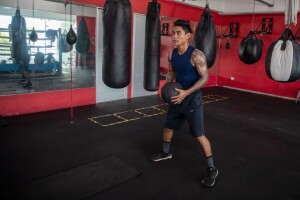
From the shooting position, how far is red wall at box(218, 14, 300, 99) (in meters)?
6.55

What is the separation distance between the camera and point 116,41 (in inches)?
87.9

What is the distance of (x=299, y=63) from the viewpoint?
259cm

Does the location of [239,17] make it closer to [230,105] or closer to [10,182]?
[230,105]

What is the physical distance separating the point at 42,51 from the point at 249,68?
5258 mm

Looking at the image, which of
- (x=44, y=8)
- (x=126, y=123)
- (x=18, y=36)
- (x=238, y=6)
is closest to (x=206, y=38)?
(x=126, y=123)

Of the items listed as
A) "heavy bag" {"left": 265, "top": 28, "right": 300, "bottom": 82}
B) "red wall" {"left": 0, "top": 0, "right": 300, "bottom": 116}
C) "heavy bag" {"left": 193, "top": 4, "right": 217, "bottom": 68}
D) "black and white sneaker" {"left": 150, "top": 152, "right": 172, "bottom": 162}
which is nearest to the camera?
"heavy bag" {"left": 265, "top": 28, "right": 300, "bottom": 82}

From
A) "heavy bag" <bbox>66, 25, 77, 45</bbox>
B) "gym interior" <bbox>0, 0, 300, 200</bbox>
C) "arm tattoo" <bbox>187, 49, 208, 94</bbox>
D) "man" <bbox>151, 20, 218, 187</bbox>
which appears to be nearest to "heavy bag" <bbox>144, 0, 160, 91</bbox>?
"gym interior" <bbox>0, 0, 300, 200</bbox>

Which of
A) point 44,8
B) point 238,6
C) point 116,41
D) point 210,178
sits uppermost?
point 238,6

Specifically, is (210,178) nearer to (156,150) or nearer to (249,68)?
(156,150)

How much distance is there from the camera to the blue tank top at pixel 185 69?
2.28 metres

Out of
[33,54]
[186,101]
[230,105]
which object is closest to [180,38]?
[186,101]

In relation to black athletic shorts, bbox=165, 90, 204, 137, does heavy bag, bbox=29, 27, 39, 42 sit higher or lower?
higher

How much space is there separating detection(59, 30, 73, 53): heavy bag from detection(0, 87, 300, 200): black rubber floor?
3.45 ft

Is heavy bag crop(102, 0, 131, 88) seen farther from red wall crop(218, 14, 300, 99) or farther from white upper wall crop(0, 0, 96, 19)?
red wall crop(218, 14, 300, 99)
